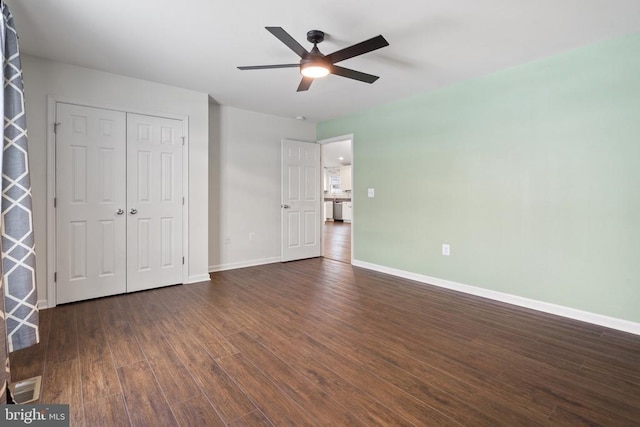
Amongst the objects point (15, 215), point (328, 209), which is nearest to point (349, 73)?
point (15, 215)

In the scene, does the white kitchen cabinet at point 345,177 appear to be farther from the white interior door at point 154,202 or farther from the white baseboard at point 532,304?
the white interior door at point 154,202

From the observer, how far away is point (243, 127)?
4.76 meters

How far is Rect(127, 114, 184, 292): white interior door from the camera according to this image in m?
3.49

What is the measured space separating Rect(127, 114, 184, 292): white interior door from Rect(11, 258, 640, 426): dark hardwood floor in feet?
1.58

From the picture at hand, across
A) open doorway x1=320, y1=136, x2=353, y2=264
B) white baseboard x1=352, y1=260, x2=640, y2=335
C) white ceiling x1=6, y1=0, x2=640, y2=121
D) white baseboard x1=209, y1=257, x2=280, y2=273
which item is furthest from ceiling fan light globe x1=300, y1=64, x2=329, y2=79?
open doorway x1=320, y1=136, x2=353, y2=264

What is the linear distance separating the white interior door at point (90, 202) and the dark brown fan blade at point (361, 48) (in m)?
2.56

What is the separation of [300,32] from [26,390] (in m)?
2.98

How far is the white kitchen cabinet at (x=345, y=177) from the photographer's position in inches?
497

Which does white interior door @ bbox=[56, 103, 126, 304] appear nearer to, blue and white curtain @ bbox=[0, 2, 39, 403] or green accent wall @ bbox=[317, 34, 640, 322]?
blue and white curtain @ bbox=[0, 2, 39, 403]

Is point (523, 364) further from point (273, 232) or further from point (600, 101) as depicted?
point (273, 232)

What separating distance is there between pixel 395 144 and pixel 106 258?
12.5ft

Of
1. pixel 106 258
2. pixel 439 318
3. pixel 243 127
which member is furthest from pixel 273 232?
pixel 439 318

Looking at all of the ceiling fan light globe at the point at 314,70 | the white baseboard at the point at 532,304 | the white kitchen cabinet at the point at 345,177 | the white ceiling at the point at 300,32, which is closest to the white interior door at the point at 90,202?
the white ceiling at the point at 300,32

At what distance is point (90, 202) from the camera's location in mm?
3250
